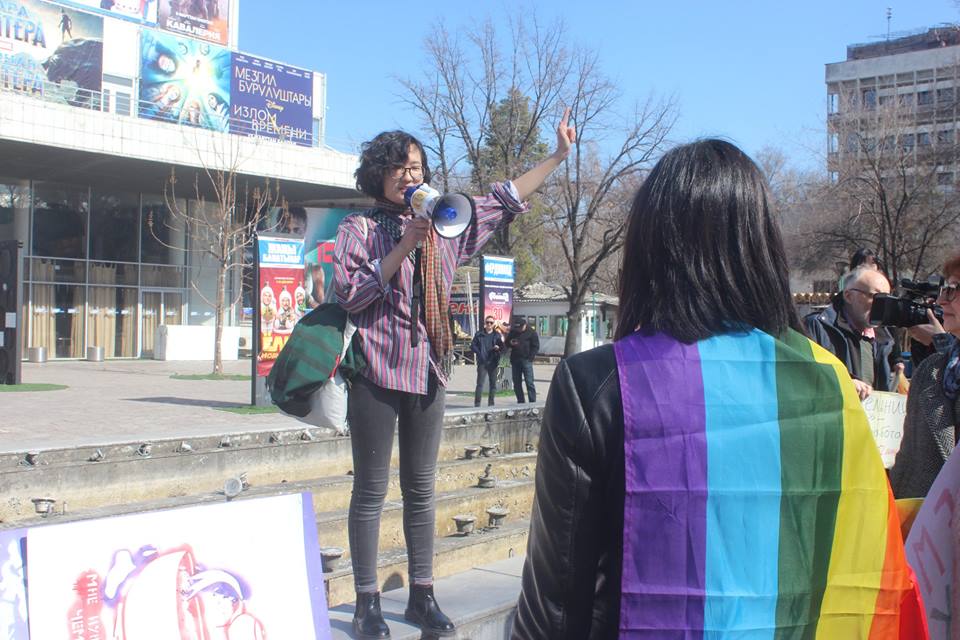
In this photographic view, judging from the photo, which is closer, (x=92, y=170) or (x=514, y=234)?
(x=92, y=170)

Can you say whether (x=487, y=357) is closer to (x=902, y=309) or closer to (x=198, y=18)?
(x=902, y=309)

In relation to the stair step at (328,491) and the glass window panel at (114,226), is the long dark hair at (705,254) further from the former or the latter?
the glass window panel at (114,226)

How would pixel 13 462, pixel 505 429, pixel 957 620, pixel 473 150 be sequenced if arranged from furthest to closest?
pixel 473 150 < pixel 505 429 < pixel 13 462 < pixel 957 620

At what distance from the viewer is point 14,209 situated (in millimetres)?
30828

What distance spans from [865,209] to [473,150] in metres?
14.6

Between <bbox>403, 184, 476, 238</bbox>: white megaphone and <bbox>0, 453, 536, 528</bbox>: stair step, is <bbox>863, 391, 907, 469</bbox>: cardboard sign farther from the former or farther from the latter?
<bbox>0, 453, 536, 528</bbox>: stair step

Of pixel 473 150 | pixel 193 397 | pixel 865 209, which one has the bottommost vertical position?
pixel 193 397

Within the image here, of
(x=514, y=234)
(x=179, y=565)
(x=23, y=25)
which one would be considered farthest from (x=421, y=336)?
(x=23, y=25)

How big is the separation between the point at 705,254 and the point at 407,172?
2075mm

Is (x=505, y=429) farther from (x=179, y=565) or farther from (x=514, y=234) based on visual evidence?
(x=514, y=234)

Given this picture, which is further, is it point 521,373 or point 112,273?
point 112,273

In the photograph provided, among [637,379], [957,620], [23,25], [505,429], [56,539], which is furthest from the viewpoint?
[23,25]

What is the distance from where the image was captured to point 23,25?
38969 millimetres

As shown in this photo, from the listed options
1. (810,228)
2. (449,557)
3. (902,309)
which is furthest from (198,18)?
(902,309)
